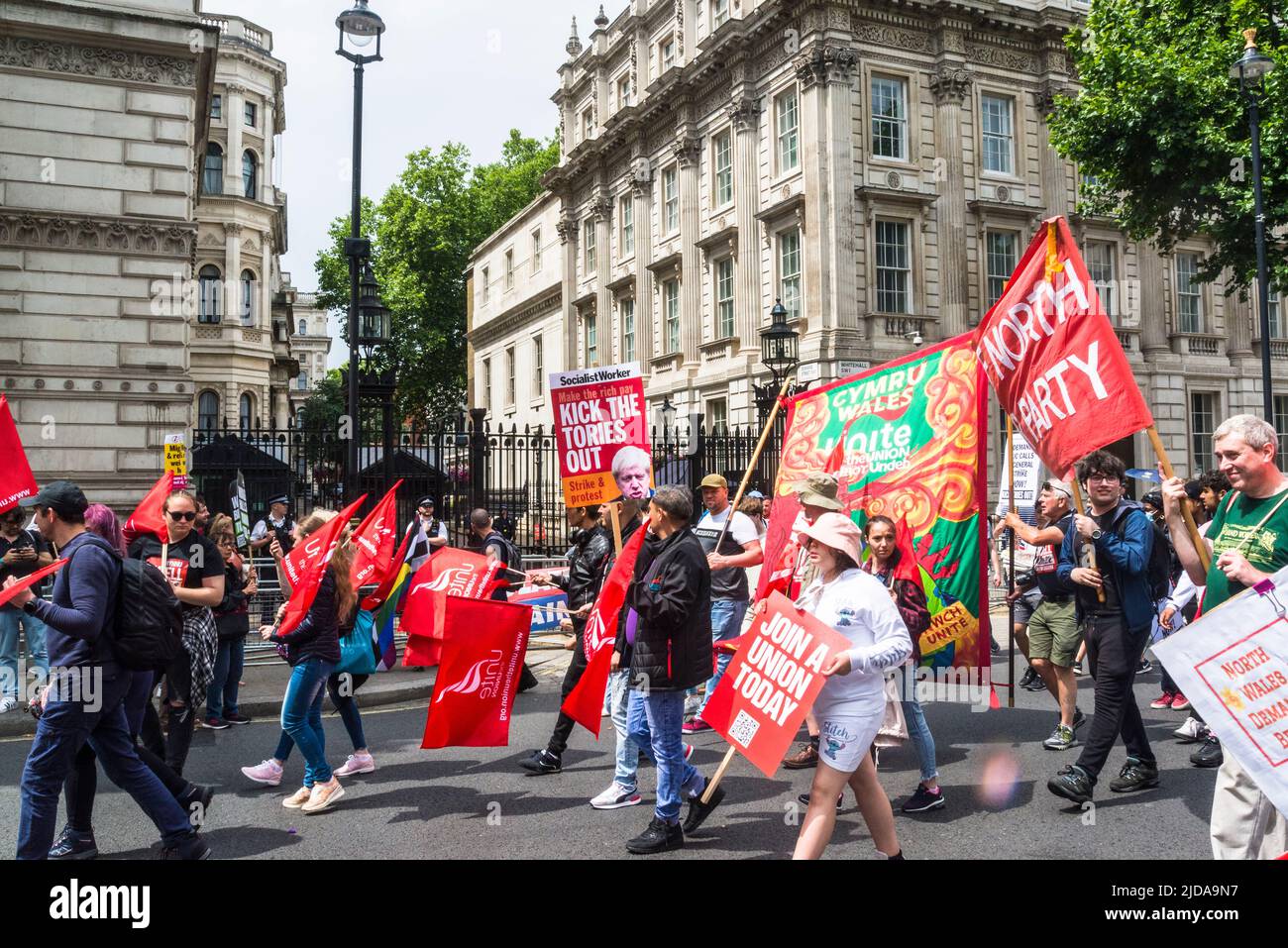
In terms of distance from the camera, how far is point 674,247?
31.9m

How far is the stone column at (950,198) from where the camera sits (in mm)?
26531

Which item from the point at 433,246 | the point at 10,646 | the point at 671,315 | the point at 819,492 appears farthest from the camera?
the point at 433,246

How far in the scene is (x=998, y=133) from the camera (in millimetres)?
27844

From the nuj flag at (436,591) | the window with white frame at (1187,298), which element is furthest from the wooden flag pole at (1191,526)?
the window with white frame at (1187,298)

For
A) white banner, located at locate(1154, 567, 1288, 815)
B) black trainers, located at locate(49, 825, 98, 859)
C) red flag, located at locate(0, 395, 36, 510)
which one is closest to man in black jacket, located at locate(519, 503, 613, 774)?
black trainers, located at locate(49, 825, 98, 859)

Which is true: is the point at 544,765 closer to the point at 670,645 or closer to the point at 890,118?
the point at 670,645

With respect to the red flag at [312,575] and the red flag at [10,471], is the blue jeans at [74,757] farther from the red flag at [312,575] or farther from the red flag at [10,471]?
the red flag at [10,471]

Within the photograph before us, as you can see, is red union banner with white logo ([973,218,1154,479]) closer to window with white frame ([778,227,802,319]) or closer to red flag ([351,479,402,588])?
red flag ([351,479,402,588])

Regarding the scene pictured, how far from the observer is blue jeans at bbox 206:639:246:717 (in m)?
8.57

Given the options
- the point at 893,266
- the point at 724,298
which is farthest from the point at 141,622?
the point at 724,298

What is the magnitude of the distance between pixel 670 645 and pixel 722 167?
2654 cm

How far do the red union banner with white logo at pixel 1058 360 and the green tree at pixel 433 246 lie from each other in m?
47.3

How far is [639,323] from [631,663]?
29.0 metres
